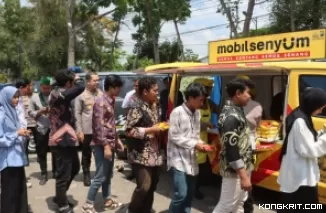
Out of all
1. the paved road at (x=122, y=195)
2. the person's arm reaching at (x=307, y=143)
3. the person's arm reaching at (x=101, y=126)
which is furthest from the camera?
the paved road at (x=122, y=195)

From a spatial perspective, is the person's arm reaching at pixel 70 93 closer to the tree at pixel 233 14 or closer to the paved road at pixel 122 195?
the paved road at pixel 122 195

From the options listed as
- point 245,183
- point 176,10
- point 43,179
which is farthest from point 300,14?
point 245,183

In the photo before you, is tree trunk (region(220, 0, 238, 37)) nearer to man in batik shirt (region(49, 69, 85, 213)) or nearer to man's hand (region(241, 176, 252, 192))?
man in batik shirt (region(49, 69, 85, 213))

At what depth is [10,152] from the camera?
14.7ft

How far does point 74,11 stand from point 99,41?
734cm

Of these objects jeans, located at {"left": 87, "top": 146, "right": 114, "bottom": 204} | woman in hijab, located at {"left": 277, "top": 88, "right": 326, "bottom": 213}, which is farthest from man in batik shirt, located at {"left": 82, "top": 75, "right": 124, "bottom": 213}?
woman in hijab, located at {"left": 277, "top": 88, "right": 326, "bottom": 213}

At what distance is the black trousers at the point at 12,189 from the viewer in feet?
14.9

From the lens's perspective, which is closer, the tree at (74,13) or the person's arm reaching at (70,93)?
the person's arm reaching at (70,93)

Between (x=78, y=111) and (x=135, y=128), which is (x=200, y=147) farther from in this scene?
(x=78, y=111)

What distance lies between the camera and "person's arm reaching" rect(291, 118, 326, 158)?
3260mm

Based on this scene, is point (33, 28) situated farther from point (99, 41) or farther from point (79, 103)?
point (79, 103)

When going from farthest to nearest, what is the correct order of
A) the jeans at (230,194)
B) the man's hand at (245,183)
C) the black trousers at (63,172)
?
the black trousers at (63,172), the jeans at (230,194), the man's hand at (245,183)

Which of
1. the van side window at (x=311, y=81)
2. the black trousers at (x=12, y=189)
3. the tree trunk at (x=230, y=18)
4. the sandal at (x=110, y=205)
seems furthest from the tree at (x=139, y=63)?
the black trousers at (x=12, y=189)

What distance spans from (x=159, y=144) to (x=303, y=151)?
175 cm
